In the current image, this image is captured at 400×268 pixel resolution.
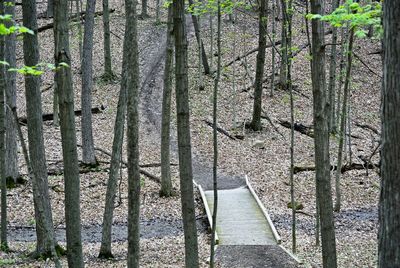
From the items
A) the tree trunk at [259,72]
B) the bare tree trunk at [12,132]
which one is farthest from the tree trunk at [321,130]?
the tree trunk at [259,72]

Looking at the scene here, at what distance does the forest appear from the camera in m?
5.79

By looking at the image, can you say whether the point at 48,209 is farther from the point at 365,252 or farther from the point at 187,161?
the point at 365,252

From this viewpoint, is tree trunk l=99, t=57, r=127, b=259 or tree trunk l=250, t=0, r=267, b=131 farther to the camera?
tree trunk l=250, t=0, r=267, b=131

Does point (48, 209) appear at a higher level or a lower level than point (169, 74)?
lower

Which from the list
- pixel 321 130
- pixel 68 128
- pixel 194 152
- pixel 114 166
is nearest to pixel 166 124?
pixel 114 166

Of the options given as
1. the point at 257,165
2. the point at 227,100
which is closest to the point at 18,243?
the point at 257,165

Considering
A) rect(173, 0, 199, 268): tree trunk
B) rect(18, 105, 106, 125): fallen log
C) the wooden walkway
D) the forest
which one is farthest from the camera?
rect(18, 105, 106, 125): fallen log

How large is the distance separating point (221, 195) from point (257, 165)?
3685 millimetres

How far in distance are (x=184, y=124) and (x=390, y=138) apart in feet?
11.0

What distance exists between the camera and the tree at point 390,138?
3.15 m

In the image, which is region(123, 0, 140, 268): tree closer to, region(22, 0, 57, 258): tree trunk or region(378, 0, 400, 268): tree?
region(22, 0, 57, 258): tree trunk

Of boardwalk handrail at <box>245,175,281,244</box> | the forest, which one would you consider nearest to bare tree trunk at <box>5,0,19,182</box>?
the forest

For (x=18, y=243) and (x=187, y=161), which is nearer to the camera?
(x=187, y=161)

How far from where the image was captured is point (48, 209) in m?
9.33
